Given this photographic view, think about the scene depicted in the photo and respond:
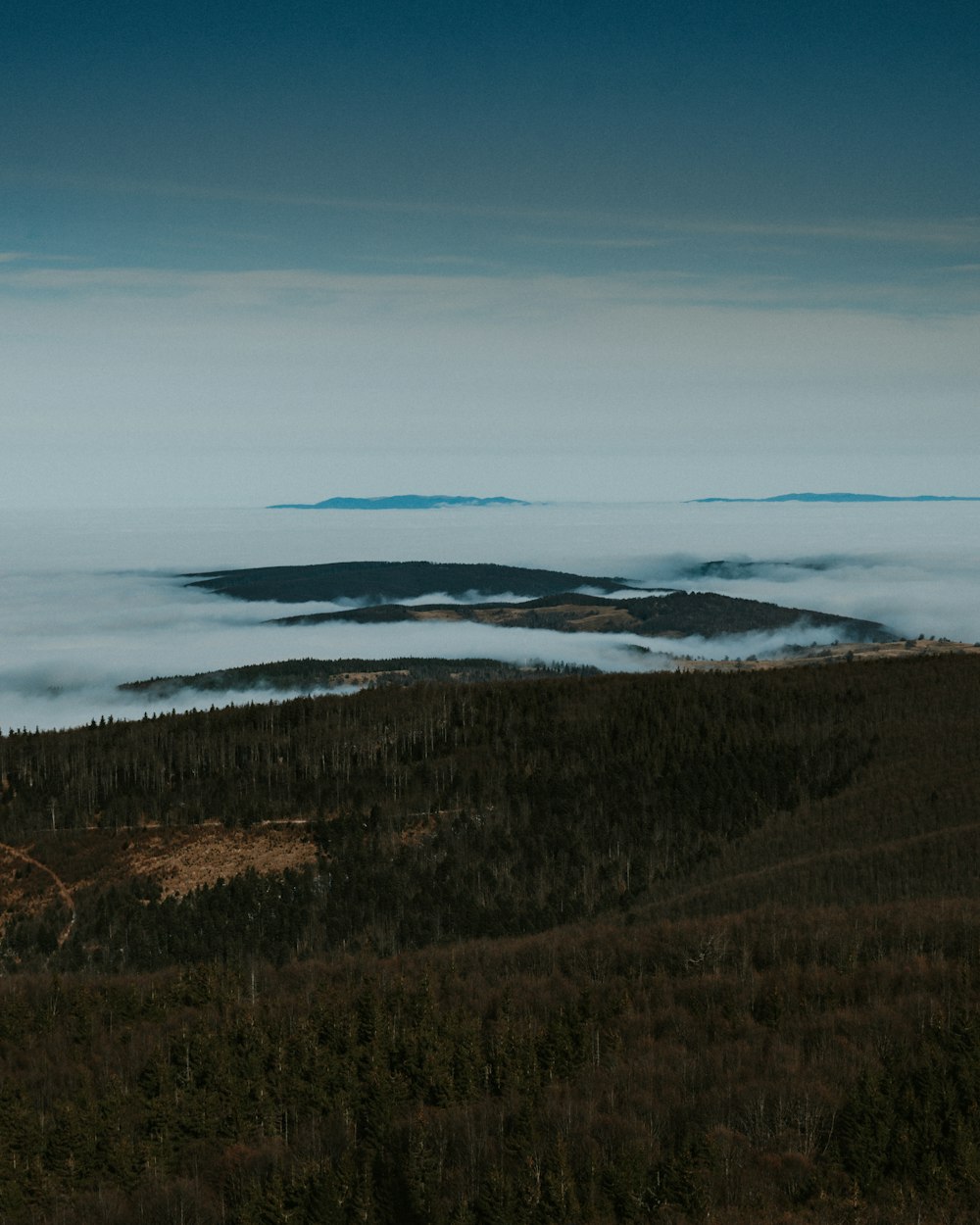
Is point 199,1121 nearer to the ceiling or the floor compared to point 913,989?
nearer to the floor

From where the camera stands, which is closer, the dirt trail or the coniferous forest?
the coniferous forest

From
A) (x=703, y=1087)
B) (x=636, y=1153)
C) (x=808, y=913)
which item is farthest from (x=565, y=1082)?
(x=808, y=913)

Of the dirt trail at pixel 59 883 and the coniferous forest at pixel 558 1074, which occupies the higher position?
the coniferous forest at pixel 558 1074

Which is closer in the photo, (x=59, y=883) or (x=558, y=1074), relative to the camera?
(x=558, y=1074)

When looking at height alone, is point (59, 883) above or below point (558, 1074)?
below

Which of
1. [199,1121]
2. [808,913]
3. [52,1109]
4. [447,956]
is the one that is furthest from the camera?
[447,956]

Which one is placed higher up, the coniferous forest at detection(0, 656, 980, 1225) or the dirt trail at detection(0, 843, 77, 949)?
the coniferous forest at detection(0, 656, 980, 1225)

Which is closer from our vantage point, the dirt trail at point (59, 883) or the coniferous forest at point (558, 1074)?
the coniferous forest at point (558, 1074)

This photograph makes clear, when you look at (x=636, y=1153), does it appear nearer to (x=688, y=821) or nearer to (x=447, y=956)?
(x=447, y=956)
